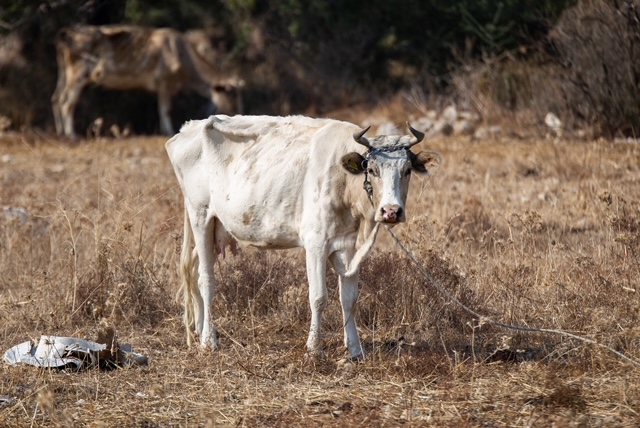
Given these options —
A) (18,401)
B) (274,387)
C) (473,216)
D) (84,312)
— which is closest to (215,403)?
(274,387)

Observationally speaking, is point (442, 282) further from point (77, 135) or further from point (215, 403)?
point (77, 135)

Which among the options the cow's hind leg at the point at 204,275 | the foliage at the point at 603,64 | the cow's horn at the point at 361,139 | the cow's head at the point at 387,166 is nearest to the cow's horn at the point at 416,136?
the cow's head at the point at 387,166

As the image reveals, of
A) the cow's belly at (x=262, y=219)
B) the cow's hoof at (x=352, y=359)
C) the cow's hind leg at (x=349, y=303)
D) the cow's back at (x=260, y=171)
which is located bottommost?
the cow's hoof at (x=352, y=359)

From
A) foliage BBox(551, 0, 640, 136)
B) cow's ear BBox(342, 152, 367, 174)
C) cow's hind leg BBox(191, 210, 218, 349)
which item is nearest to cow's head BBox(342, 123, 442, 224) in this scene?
cow's ear BBox(342, 152, 367, 174)

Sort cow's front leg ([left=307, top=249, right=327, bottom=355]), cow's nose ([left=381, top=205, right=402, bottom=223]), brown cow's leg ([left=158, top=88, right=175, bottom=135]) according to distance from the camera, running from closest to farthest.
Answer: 1. cow's nose ([left=381, top=205, right=402, bottom=223])
2. cow's front leg ([left=307, top=249, right=327, bottom=355])
3. brown cow's leg ([left=158, top=88, right=175, bottom=135])

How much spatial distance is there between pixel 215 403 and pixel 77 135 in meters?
14.6

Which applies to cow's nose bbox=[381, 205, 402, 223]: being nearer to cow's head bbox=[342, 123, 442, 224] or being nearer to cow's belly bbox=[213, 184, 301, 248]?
cow's head bbox=[342, 123, 442, 224]

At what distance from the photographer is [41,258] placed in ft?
30.3

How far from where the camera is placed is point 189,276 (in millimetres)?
7676

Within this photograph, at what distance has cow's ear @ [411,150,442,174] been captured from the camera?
661cm

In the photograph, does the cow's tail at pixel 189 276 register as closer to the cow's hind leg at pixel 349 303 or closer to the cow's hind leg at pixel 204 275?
the cow's hind leg at pixel 204 275

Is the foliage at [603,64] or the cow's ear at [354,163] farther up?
the foliage at [603,64]

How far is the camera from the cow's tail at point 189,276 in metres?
7.59

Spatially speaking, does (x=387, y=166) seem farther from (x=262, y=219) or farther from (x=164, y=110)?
(x=164, y=110)
